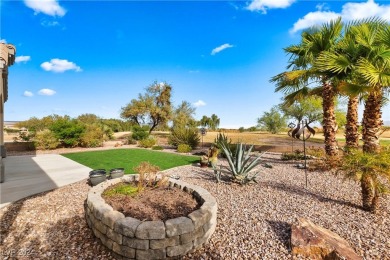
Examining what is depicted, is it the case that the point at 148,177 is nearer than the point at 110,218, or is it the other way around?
the point at 110,218

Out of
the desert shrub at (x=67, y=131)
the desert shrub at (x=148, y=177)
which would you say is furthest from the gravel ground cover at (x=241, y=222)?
the desert shrub at (x=67, y=131)

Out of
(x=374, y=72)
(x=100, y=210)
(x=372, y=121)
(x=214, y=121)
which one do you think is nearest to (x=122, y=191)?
(x=100, y=210)

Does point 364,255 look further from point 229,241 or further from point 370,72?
point 370,72

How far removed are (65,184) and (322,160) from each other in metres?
8.71

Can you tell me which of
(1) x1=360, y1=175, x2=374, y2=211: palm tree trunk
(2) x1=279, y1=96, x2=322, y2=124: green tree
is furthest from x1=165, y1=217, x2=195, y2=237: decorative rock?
(2) x1=279, y1=96, x2=322, y2=124: green tree

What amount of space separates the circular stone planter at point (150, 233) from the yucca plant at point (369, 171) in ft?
9.39

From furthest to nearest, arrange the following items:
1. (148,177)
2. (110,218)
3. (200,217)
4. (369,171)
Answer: (148,177) → (369,171) → (200,217) → (110,218)

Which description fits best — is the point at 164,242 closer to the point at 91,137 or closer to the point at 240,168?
the point at 240,168

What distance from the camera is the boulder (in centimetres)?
276

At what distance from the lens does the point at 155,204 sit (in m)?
3.81

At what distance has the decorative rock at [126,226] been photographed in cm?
277

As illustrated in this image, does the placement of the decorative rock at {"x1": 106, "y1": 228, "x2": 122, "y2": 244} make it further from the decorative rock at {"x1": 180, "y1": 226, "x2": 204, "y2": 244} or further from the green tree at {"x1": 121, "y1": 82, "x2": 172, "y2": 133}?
the green tree at {"x1": 121, "y1": 82, "x2": 172, "y2": 133}

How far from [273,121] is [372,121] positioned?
34.4m

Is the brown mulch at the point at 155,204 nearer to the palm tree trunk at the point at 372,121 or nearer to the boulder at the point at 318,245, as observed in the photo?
the boulder at the point at 318,245
